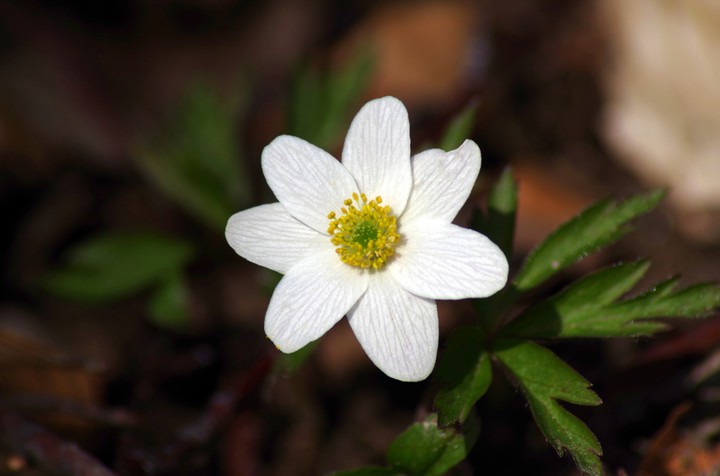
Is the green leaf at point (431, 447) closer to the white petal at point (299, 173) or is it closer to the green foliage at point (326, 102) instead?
the white petal at point (299, 173)

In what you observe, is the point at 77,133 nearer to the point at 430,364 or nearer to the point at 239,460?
the point at 239,460

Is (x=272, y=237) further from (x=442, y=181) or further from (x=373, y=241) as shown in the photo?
(x=442, y=181)

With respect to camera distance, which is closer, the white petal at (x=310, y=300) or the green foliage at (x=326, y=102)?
the white petal at (x=310, y=300)

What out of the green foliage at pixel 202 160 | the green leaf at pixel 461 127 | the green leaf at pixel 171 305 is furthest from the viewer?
the green foliage at pixel 202 160

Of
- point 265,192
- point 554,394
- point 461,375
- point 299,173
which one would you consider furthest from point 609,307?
point 265,192

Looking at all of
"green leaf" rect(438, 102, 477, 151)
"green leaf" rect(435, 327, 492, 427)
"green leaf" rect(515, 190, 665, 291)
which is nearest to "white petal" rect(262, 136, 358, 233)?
"green leaf" rect(438, 102, 477, 151)

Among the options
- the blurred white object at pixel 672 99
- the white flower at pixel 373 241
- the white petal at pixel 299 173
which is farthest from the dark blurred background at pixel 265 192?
the white petal at pixel 299 173

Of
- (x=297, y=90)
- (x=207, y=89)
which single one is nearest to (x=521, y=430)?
(x=297, y=90)

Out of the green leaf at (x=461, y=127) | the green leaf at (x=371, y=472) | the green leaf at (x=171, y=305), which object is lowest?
the green leaf at (x=171, y=305)
